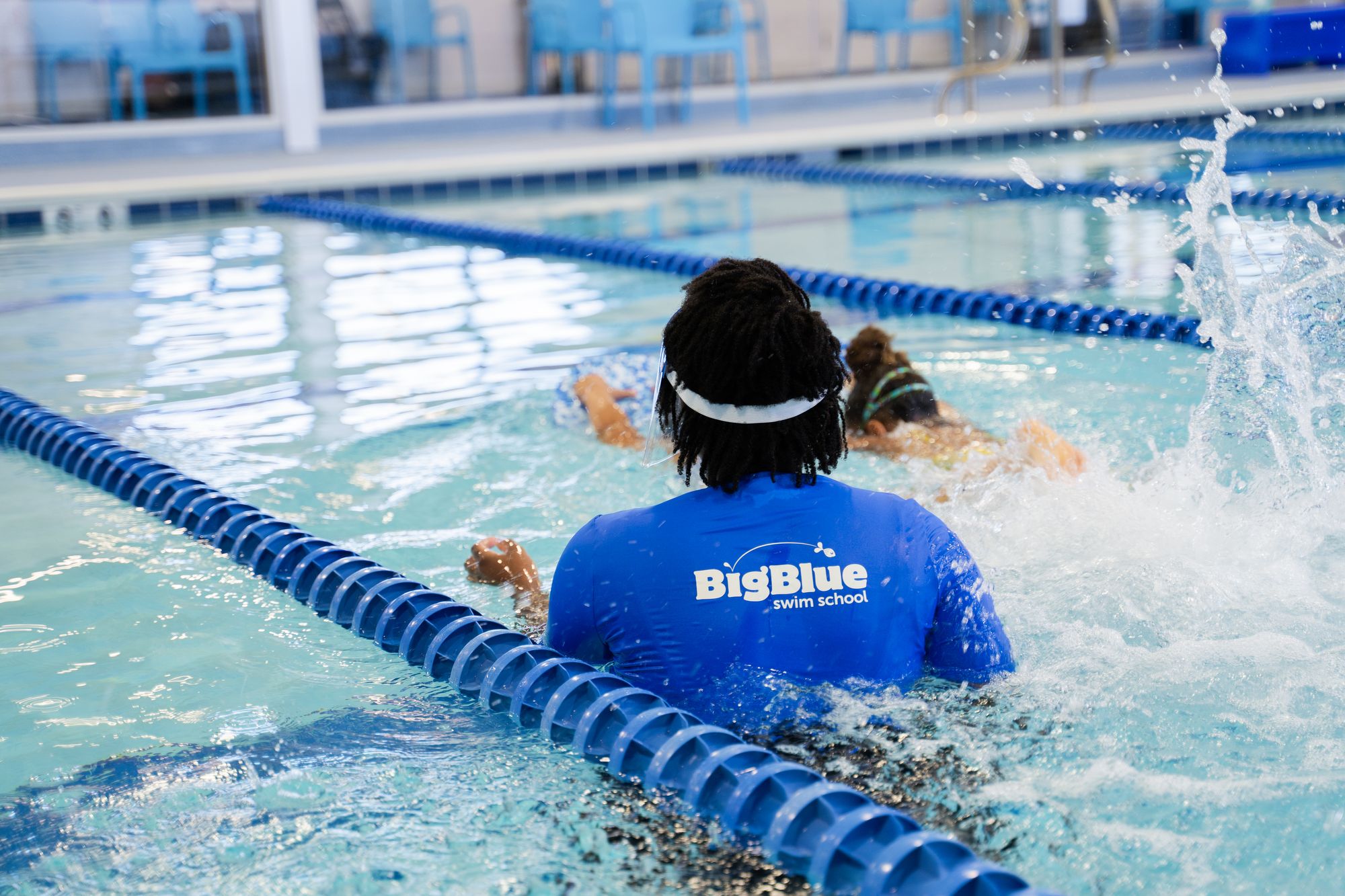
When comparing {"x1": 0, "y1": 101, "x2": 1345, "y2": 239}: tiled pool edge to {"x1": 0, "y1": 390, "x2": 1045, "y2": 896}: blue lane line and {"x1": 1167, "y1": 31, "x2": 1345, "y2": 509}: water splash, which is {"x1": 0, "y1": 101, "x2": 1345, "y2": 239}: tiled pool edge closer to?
{"x1": 0, "y1": 390, "x2": 1045, "y2": 896}: blue lane line

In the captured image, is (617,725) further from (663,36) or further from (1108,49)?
(1108,49)

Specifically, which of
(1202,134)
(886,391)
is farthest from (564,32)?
(886,391)

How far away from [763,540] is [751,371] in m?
0.23

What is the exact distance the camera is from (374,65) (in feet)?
36.6

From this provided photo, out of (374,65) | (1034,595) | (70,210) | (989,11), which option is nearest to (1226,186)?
(1034,595)

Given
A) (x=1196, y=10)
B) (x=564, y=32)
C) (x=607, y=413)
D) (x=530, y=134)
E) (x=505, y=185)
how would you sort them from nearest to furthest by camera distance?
(x=607, y=413) → (x=505, y=185) → (x=564, y=32) → (x=530, y=134) → (x=1196, y=10)

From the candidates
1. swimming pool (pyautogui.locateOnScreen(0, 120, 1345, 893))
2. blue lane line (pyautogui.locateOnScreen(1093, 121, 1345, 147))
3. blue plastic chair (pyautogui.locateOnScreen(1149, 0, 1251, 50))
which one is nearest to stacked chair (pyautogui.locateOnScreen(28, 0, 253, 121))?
swimming pool (pyautogui.locateOnScreen(0, 120, 1345, 893))

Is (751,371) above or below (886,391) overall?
above

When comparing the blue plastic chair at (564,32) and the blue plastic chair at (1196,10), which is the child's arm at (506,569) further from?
the blue plastic chair at (1196,10)

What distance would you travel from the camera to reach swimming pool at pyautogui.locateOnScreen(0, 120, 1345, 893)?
1884mm

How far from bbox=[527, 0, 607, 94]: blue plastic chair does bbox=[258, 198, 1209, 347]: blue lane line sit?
3.26 meters

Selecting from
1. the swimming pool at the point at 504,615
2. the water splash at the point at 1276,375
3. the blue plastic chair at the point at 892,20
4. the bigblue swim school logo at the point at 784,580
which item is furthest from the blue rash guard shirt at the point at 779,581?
the blue plastic chair at the point at 892,20

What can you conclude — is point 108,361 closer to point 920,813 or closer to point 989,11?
point 920,813

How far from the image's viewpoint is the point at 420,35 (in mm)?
11125
